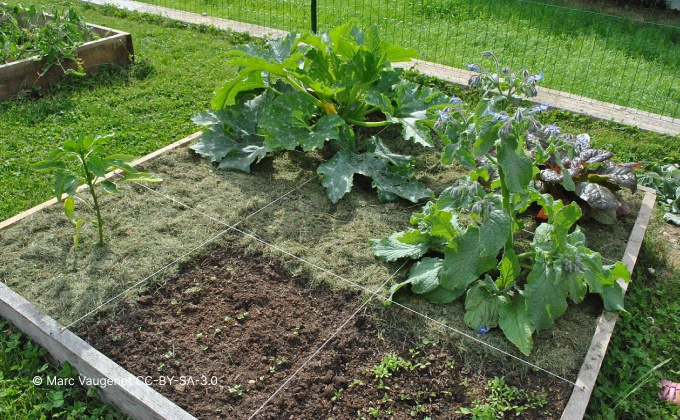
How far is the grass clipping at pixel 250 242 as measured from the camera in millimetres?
3119

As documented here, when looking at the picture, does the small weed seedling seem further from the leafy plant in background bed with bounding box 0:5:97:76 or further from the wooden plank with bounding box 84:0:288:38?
the wooden plank with bounding box 84:0:288:38

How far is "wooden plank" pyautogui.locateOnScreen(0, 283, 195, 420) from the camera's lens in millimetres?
2629

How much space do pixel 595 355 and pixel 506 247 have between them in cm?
66

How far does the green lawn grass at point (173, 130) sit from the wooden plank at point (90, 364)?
0.29 m

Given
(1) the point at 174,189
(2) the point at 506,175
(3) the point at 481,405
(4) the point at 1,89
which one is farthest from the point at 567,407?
(4) the point at 1,89

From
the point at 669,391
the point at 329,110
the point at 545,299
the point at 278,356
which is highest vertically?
the point at 329,110

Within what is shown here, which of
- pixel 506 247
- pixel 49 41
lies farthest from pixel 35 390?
pixel 49 41

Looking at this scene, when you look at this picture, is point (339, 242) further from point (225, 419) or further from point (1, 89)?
point (1, 89)

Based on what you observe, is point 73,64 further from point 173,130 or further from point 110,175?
point 110,175

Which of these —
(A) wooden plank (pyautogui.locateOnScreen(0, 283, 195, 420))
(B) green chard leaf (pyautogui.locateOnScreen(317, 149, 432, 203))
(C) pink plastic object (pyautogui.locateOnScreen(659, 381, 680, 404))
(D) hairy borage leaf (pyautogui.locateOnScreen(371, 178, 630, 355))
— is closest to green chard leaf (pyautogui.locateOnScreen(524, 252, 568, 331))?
(D) hairy borage leaf (pyautogui.locateOnScreen(371, 178, 630, 355))

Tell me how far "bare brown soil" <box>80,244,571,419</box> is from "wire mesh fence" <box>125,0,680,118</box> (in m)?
→ 3.89

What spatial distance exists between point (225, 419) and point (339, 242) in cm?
132

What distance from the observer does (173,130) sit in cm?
518

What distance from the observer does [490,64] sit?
666cm
